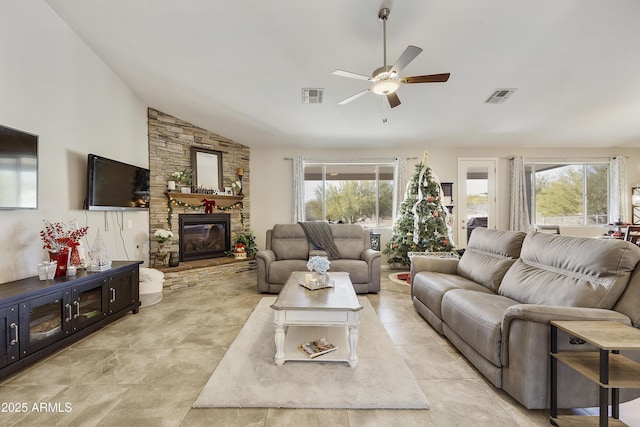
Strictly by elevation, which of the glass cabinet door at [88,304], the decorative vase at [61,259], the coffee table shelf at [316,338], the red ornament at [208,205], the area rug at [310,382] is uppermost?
the red ornament at [208,205]

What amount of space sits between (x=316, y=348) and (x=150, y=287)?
2.63m

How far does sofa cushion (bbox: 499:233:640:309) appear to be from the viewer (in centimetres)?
172

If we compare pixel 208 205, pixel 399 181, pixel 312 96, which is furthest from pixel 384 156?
pixel 208 205

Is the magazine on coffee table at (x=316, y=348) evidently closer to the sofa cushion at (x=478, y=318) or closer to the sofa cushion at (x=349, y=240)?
the sofa cushion at (x=478, y=318)

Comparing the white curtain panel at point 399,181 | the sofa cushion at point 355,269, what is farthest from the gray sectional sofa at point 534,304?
the white curtain panel at point 399,181

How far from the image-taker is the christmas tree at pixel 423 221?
16.0ft

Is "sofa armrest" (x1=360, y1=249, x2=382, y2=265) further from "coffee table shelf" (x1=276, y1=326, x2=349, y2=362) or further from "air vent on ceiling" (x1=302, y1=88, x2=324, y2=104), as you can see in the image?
"air vent on ceiling" (x1=302, y1=88, x2=324, y2=104)

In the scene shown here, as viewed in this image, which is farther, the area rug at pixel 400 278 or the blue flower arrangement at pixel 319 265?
the area rug at pixel 400 278

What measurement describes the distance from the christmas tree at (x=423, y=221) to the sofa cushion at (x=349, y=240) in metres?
0.97

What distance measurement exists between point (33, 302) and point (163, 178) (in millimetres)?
2957

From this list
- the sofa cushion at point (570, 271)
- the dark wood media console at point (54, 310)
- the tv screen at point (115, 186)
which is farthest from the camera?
the tv screen at point (115, 186)

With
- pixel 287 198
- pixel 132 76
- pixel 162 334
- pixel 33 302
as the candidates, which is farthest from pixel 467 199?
pixel 33 302

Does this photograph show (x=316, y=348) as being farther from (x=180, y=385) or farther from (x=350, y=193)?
(x=350, y=193)

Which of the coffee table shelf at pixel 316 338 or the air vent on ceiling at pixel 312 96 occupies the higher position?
the air vent on ceiling at pixel 312 96
